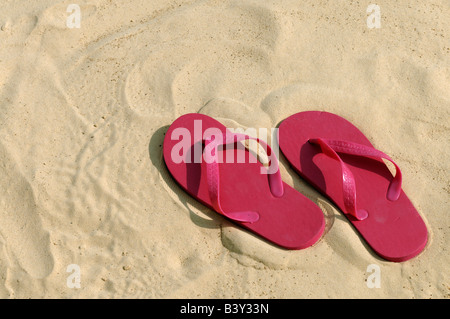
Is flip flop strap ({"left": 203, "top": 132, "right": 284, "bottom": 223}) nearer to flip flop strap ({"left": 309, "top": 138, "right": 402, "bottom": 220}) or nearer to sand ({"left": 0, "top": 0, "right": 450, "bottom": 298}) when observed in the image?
sand ({"left": 0, "top": 0, "right": 450, "bottom": 298})

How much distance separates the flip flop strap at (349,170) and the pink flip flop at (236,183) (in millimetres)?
121

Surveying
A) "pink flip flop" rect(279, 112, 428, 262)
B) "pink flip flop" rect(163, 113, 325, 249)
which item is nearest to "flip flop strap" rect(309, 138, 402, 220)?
"pink flip flop" rect(279, 112, 428, 262)

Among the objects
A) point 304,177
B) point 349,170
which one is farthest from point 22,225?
point 349,170

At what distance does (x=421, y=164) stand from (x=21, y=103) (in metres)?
1.58

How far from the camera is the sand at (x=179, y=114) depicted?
75.0 inches

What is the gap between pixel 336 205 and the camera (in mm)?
2080

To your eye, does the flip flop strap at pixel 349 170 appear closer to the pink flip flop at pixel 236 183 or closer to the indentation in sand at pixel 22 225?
the pink flip flop at pixel 236 183

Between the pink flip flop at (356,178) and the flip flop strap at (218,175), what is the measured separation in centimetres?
11

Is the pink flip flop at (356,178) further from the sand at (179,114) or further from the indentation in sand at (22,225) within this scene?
the indentation in sand at (22,225)

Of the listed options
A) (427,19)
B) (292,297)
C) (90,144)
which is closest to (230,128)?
(90,144)

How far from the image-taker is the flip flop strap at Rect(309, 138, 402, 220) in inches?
78.2

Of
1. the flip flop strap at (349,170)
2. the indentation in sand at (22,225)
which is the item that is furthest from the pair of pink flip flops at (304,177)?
the indentation in sand at (22,225)

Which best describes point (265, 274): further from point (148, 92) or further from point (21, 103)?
point (21, 103)

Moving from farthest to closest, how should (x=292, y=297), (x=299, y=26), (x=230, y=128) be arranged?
(x=299, y=26) < (x=230, y=128) < (x=292, y=297)
